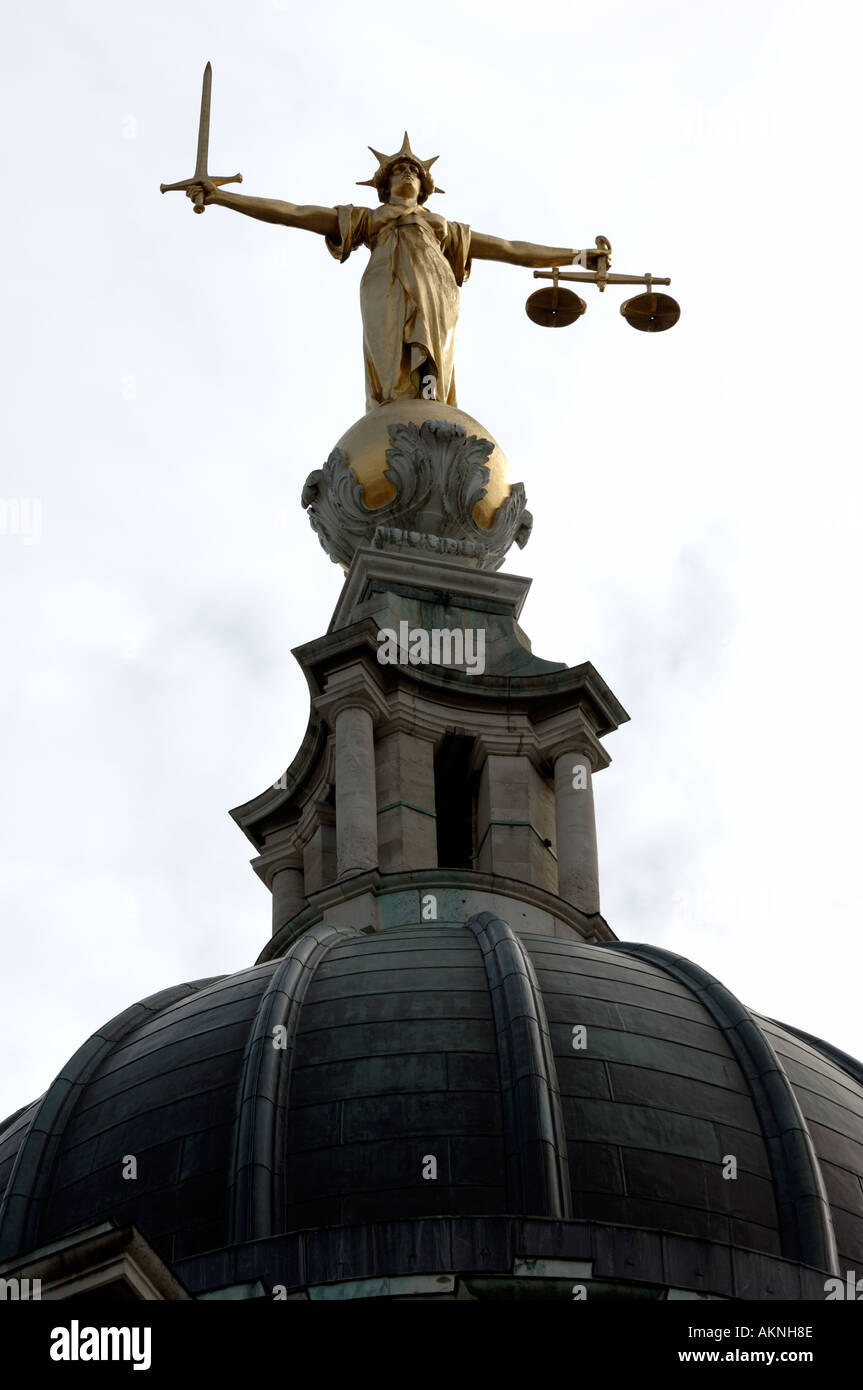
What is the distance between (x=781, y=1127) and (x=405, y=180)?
26.7 metres

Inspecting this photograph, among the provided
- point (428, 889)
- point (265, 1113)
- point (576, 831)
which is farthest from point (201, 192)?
point (265, 1113)

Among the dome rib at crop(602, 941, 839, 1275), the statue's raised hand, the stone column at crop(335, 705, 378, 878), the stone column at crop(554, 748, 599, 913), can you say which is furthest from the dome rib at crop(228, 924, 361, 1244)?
the statue's raised hand

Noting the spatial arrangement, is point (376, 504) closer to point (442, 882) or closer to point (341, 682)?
point (341, 682)

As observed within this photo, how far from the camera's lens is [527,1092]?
47031mm

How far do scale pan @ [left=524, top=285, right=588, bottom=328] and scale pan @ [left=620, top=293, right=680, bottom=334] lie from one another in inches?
37.5

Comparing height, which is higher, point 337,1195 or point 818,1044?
point 818,1044

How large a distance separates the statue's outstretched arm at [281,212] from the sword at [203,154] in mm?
209

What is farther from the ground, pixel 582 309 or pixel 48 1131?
pixel 582 309

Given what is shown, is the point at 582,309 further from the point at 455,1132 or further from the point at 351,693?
the point at 455,1132
